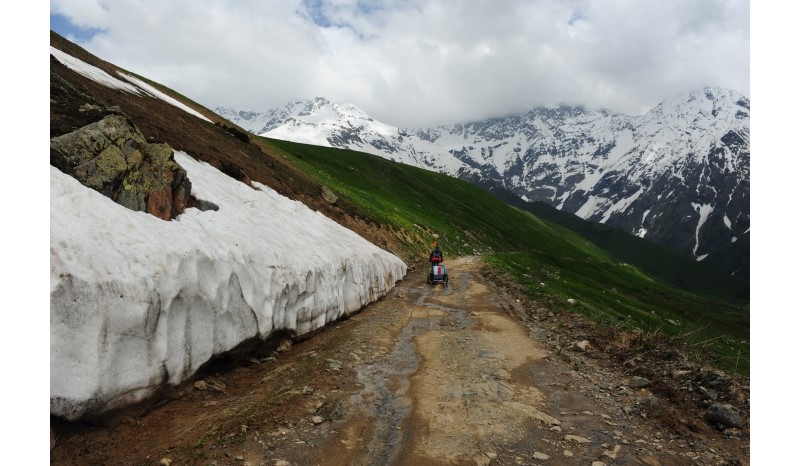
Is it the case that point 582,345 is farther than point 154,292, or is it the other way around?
point 582,345

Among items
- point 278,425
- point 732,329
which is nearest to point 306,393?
point 278,425

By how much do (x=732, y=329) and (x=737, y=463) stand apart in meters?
153

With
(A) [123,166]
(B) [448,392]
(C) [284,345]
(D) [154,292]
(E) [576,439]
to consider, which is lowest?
(E) [576,439]

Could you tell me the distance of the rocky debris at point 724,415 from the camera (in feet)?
31.9

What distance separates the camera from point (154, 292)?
33.3 feet

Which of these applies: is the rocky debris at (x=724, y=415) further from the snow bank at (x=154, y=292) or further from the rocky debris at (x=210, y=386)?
the snow bank at (x=154, y=292)

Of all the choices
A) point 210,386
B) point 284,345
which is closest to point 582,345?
point 284,345

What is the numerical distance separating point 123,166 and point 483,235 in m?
83.9

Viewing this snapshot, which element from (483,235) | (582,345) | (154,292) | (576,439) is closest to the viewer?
(576,439)

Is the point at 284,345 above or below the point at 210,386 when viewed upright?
above

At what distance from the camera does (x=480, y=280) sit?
32281 mm

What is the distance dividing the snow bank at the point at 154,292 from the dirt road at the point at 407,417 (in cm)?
82

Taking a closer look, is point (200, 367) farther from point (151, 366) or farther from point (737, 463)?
point (737, 463)

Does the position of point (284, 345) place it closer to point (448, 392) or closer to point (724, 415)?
point (448, 392)
